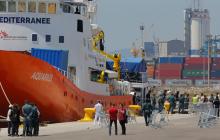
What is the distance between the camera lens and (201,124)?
3002cm

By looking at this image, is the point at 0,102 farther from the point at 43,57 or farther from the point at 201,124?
the point at 201,124

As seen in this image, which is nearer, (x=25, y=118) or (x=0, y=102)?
(x=25, y=118)

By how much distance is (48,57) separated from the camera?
1206 inches

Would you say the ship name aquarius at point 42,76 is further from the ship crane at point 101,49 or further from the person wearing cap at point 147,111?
the ship crane at point 101,49

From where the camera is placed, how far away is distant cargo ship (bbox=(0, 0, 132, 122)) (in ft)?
89.9

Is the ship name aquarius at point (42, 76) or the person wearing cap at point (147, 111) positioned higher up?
the ship name aquarius at point (42, 76)

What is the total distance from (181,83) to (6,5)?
16232cm

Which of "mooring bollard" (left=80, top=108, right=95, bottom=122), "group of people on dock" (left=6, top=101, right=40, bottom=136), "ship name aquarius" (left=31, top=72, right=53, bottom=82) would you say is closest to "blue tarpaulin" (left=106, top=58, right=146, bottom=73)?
"mooring bollard" (left=80, top=108, right=95, bottom=122)

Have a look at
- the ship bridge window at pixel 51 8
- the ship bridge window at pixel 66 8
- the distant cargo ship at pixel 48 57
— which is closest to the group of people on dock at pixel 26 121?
the distant cargo ship at pixel 48 57

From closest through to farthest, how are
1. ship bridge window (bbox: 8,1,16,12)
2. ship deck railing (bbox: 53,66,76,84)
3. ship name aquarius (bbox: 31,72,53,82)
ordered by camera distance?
1. ship name aquarius (bbox: 31,72,53,82)
2. ship deck railing (bbox: 53,66,76,84)
3. ship bridge window (bbox: 8,1,16,12)

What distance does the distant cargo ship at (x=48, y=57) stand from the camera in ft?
89.9

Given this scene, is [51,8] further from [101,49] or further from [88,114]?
[101,49]

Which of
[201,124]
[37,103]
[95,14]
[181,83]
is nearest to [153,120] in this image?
[201,124]

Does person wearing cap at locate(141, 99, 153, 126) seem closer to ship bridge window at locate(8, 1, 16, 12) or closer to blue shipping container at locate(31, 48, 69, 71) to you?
blue shipping container at locate(31, 48, 69, 71)
